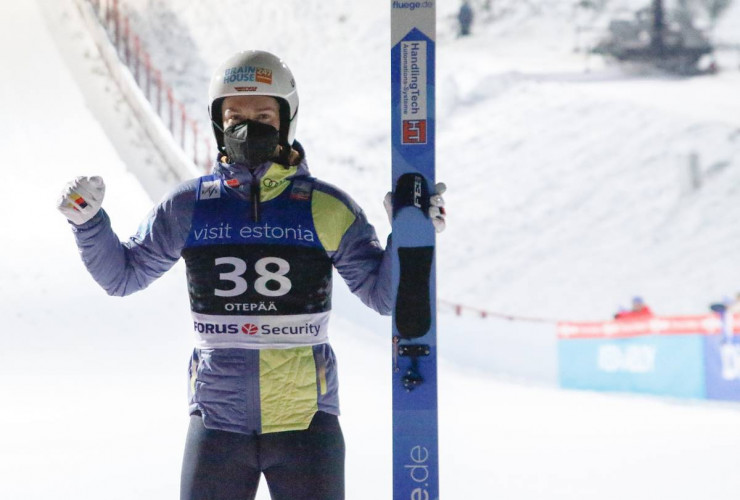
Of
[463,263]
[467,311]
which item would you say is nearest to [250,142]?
[467,311]

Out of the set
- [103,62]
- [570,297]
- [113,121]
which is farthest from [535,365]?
[103,62]

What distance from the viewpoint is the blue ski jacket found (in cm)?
171

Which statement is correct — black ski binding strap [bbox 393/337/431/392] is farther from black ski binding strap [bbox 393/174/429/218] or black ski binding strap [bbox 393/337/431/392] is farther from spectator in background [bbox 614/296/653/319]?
spectator in background [bbox 614/296/653/319]

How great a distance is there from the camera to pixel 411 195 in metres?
2.02

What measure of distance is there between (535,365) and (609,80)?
261 inches

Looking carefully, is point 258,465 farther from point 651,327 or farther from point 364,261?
point 651,327

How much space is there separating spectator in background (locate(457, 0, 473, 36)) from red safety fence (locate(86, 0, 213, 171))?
4.27 m

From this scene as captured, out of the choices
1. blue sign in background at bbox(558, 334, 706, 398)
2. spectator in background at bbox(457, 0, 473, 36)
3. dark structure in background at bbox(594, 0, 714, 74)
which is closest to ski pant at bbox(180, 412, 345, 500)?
blue sign in background at bbox(558, 334, 706, 398)

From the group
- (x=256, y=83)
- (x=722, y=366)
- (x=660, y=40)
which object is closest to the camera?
(x=256, y=83)

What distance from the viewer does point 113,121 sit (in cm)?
1121

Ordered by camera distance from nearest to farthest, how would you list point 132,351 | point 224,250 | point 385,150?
point 224,250, point 132,351, point 385,150

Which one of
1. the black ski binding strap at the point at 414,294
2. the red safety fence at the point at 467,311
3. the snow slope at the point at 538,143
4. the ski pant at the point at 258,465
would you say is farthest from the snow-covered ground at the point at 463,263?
the ski pant at the point at 258,465

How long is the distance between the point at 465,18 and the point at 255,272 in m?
13.7

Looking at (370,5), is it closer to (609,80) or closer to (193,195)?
(609,80)
